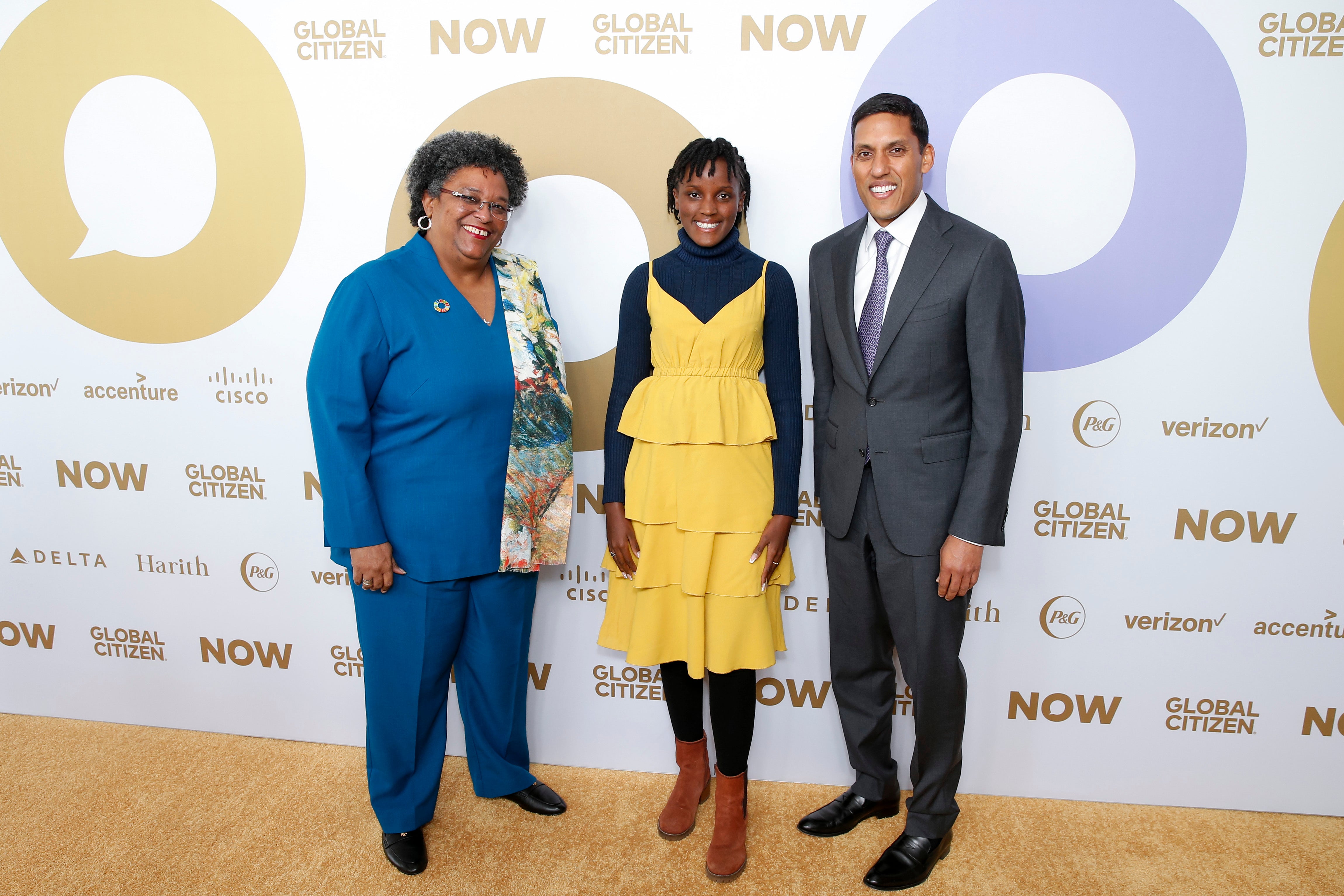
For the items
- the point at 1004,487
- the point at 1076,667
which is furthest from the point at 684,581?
the point at 1076,667

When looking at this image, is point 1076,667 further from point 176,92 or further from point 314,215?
point 176,92

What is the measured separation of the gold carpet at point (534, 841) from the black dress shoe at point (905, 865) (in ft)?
0.13

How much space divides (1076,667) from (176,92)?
3186mm

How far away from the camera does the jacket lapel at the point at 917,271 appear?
5.45 feet

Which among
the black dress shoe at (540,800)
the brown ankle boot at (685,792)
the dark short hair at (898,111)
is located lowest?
the black dress shoe at (540,800)

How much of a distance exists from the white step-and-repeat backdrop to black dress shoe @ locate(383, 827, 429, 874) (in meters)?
0.46

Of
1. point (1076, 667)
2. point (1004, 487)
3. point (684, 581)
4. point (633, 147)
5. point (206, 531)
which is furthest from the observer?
point (206, 531)

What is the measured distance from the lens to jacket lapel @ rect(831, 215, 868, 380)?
5.75 feet

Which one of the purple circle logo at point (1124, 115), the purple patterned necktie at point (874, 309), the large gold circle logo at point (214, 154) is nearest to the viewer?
the purple patterned necktie at point (874, 309)

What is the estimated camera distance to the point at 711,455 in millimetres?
1774

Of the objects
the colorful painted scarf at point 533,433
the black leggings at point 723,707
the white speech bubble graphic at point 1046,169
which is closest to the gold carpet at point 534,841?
the black leggings at point 723,707

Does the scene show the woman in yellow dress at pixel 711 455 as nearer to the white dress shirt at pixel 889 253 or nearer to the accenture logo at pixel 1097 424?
the white dress shirt at pixel 889 253

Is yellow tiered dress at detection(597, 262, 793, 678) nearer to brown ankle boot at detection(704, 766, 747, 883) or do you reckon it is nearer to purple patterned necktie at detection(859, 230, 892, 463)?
purple patterned necktie at detection(859, 230, 892, 463)

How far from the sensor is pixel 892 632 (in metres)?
1.90
